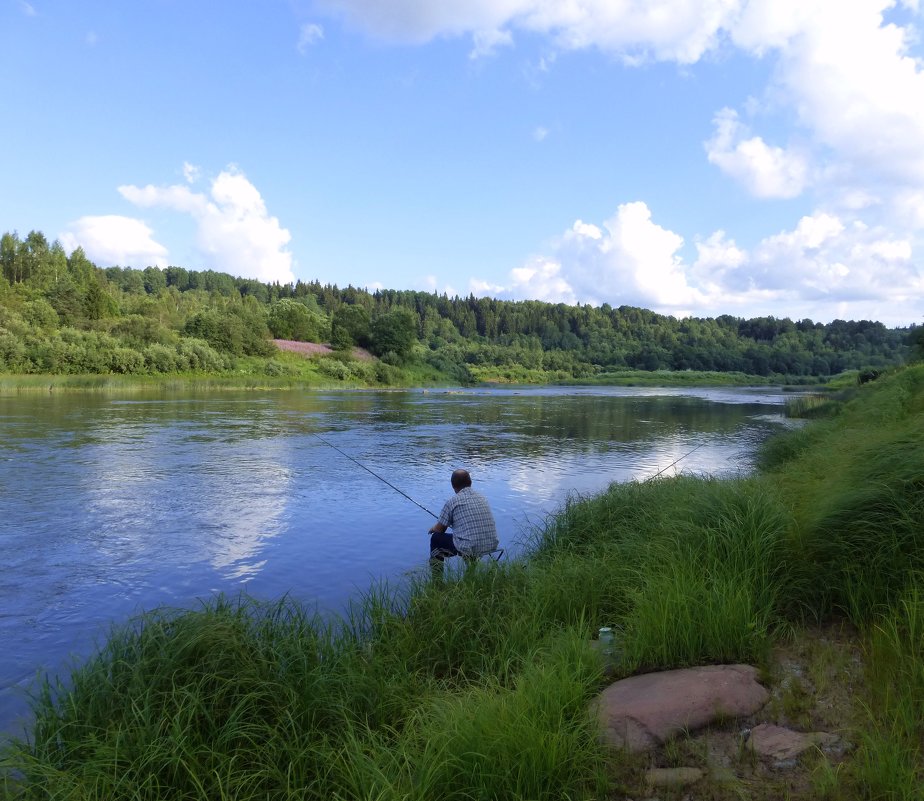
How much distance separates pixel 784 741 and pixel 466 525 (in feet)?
15.9

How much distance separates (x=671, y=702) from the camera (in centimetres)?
417

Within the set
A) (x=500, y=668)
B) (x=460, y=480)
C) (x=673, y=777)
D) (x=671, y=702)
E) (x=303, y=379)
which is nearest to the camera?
(x=673, y=777)

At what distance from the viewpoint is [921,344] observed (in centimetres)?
4084

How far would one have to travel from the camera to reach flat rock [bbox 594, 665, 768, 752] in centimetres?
394

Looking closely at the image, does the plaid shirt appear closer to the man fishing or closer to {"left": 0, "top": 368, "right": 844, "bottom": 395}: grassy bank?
the man fishing

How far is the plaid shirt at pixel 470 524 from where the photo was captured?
26.8ft

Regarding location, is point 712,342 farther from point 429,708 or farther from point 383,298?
point 429,708

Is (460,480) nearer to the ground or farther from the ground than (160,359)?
nearer to the ground

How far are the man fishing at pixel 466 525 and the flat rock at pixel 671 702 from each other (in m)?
3.69

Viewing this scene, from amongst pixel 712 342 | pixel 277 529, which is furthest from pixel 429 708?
pixel 712 342

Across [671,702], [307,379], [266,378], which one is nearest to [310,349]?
[307,379]

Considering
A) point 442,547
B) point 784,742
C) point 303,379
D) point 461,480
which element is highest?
point 303,379

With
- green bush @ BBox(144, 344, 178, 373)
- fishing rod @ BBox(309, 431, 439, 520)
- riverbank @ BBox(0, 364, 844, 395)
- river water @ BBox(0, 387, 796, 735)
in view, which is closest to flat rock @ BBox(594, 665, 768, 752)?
river water @ BBox(0, 387, 796, 735)

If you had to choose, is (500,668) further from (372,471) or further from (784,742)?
(372,471)
